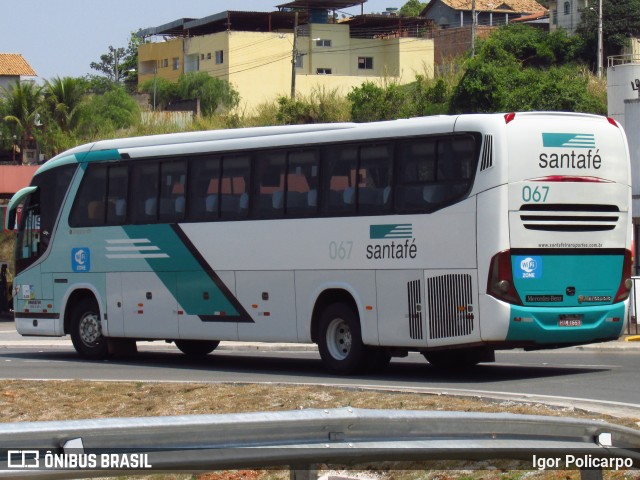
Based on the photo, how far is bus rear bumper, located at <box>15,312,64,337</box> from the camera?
2119 centimetres

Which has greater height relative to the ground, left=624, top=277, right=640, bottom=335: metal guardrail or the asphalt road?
left=624, top=277, right=640, bottom=335: metal guardrail

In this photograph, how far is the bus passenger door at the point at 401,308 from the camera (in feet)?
51.5

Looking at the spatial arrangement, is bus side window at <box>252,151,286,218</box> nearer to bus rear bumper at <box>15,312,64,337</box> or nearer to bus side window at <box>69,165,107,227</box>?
bus side window at <box>69,165,107,227</box>

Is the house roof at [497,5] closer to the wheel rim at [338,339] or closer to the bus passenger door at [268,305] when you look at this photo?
the bus passenger door at [268,305]

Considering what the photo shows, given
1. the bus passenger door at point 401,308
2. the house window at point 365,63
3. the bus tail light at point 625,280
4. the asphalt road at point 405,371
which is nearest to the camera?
the asphalt road at point 405,371

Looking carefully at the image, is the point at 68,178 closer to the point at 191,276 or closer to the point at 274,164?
the point at 191,276

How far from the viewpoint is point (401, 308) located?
1591cm

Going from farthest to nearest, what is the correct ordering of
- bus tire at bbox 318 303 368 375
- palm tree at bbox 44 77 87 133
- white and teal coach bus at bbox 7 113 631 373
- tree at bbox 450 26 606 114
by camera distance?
palm tree at bbox 44 77 87 133, tree at bbox 450 26 606 114, bus tire at bbox 318 303 368 375, white and teal coach bus at bbox 7 113 631 373

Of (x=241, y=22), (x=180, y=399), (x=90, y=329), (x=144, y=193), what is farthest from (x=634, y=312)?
(x=241, y=22)

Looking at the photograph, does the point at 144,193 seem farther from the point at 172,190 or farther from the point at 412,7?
the point at 412,7

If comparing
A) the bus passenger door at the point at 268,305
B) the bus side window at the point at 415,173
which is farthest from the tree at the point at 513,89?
the bus side window at the point at 415,173

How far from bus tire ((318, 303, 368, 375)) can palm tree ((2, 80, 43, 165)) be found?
5844 cm

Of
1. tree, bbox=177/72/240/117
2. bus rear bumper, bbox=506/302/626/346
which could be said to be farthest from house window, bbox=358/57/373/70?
bus rear bumper, bbox=506/302/626/346

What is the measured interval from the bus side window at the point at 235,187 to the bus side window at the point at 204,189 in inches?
5.4
